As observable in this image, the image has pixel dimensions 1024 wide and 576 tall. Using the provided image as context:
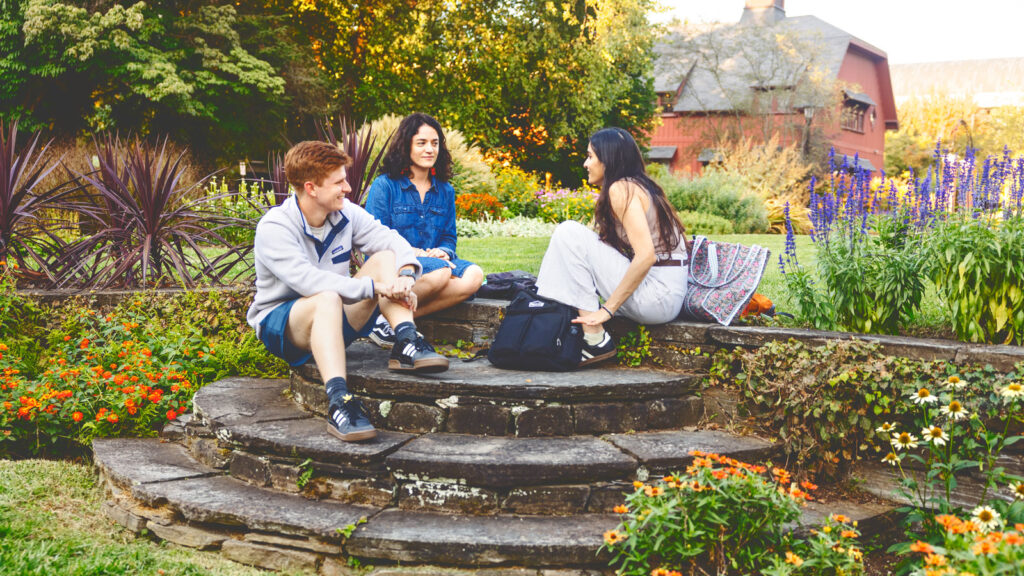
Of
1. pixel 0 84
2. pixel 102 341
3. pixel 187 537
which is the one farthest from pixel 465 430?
pixel 0 84

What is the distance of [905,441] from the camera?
2.97m

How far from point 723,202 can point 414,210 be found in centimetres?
1057

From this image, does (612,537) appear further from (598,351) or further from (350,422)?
(598,351)

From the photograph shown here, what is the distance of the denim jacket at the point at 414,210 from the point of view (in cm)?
455

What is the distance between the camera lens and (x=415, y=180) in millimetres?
4668

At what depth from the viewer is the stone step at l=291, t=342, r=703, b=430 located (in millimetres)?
3291

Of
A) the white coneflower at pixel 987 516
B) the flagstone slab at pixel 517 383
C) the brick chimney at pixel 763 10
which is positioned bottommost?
the white coneflower at pixel 987 516

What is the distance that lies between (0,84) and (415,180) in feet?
56.5

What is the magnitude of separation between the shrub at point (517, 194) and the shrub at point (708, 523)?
33.2 ft

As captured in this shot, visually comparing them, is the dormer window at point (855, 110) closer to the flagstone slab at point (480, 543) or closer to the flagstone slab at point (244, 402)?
the flagstone slab at point (244, 402)

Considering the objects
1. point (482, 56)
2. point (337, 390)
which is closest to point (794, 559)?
point (337, 390)

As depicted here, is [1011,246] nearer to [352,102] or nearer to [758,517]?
[758,517]

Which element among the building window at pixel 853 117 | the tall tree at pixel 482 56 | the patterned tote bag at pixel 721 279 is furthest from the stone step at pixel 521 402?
the building window at pixel 853 117

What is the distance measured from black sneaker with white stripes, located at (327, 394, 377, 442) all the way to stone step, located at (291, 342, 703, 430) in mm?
217
